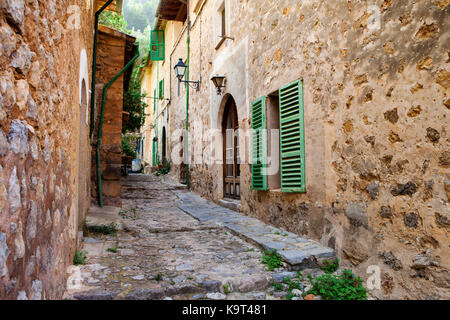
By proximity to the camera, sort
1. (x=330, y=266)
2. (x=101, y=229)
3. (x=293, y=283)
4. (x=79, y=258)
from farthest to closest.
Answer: (x=101, y=229) < (x=330, y=266) < (x=79, y=258) < (x=293, y=283)

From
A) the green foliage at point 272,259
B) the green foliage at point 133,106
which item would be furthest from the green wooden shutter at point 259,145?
the green foliage at point 133,106

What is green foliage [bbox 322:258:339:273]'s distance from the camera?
3.21m

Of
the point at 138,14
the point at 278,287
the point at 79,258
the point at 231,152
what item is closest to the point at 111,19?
the point at 231,152

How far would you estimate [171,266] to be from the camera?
3.24 m

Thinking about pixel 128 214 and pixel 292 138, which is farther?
pixel 128 214

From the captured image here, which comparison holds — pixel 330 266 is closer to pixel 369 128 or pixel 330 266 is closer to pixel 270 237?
pixel 270 237

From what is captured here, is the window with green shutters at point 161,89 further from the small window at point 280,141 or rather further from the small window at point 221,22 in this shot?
the small window at point 280,141

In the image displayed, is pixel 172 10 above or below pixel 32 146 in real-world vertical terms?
above

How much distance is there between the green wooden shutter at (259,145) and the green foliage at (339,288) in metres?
2.11

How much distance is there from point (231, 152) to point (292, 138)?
2.92 m

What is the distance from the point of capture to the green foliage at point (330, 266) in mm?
3215

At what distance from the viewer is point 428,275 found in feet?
7.61

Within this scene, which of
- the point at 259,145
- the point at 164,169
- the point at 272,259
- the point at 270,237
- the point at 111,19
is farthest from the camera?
the point at 164,169
